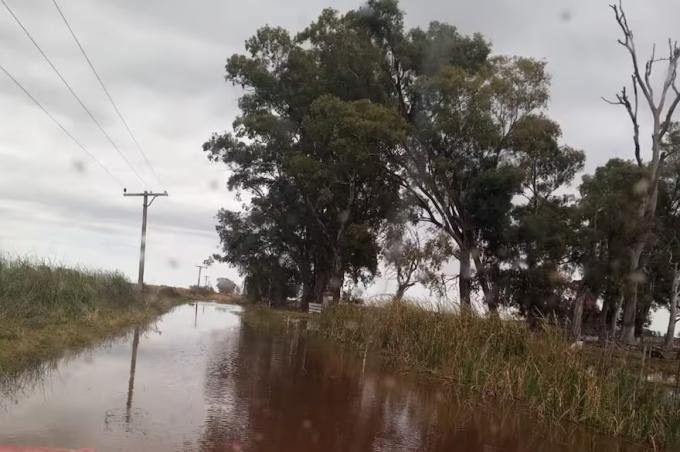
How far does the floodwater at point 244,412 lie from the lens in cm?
727

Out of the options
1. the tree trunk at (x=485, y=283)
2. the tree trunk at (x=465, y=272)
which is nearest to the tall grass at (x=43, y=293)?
the tree trunk at (x=465, y=272)

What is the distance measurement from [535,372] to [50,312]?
12556mm

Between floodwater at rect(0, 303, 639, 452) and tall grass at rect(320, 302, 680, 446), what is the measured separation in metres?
0.48

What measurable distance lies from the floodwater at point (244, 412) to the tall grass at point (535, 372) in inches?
19.1

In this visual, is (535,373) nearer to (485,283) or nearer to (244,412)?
(244,412)

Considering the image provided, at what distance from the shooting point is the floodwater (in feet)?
23.9

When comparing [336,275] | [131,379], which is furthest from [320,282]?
[131,379]

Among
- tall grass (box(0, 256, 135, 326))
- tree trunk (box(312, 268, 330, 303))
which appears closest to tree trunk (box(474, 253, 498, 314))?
tree trunk (box(312, 268, 330, 303))

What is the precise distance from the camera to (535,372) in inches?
462

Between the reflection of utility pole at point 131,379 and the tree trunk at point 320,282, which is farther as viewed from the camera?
the tree trunk at point 320,282

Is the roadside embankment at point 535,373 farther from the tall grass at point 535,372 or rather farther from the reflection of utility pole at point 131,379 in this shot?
the reflection of utility pole at point 131,379

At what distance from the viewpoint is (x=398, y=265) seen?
3666 centimetres

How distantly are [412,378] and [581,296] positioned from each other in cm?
1929

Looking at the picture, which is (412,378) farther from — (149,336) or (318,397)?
(149,336)
